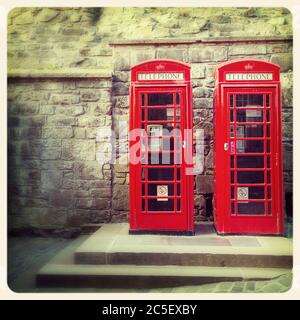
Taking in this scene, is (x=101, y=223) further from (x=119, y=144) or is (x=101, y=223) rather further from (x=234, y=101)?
(x=234, y=101)

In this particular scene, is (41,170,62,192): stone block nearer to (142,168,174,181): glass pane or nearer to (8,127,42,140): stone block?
(8,127,42,140): stone block

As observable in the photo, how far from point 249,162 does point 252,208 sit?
64cm

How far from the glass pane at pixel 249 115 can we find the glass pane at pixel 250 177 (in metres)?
0.74

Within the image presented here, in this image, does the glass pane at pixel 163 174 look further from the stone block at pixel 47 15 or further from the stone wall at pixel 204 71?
the stone block at pixel 47 15

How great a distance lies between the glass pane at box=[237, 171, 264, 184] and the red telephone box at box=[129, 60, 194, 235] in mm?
716

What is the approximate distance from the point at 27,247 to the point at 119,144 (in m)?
2.14

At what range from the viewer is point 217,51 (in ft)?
17.0

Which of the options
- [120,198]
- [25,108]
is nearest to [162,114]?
[120,198]

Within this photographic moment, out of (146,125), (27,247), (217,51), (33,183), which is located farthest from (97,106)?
(27,247)

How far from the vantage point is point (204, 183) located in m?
5.23

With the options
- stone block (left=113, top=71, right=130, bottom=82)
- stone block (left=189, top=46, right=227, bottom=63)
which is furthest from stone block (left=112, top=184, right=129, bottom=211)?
stone block (left=189, top=46, right=227, bottom=63)

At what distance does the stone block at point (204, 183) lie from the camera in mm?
5227

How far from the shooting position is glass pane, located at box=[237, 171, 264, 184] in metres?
4.49

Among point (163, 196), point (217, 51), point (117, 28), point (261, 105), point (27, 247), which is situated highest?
point (117, 28)
